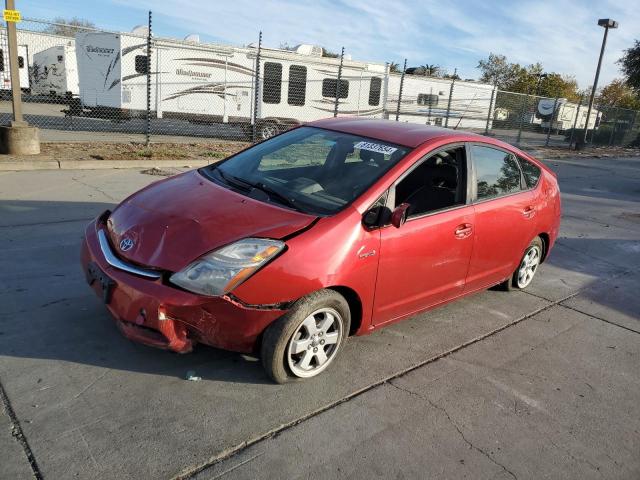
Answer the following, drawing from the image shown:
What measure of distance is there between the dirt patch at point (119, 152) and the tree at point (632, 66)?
29.3 metres

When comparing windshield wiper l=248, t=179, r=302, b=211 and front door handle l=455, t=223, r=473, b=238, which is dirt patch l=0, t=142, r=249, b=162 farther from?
front door handle l=455, t=223, r=473, b=238

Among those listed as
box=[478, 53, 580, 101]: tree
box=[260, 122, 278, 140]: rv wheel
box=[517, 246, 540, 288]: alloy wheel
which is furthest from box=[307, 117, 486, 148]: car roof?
box=[478, 53, 580, 101]: tree

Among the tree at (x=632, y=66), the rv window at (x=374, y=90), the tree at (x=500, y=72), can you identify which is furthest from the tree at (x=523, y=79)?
the rv window at (x=374, y=90)

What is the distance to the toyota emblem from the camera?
3.01m

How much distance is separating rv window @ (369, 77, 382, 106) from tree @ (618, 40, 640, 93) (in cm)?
2079

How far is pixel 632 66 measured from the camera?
3139 cm

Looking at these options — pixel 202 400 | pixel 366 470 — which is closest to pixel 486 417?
pixel 366 470

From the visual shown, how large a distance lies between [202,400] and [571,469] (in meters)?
2.00

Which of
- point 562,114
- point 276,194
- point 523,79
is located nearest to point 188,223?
point 276,194

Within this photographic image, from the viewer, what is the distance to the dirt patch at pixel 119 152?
32.1ft

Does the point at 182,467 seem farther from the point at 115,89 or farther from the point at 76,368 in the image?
the point at 115,89

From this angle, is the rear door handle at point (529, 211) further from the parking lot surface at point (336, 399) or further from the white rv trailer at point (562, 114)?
the white rv trailer at point (562, 114)

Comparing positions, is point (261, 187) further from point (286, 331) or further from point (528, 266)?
point (528, 266)

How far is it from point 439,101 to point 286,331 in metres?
22.7
